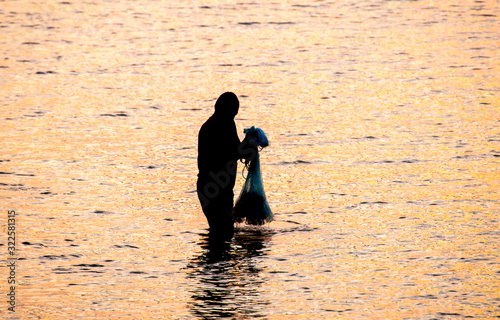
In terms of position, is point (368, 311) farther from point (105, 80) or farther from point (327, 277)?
point (105, 80)

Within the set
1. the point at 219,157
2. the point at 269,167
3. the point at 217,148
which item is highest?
the point at 217,148

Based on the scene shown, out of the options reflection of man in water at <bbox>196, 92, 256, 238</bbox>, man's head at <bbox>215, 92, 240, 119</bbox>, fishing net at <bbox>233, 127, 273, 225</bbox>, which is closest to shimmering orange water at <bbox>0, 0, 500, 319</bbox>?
fishing net at <bbox>233, 127, 273, 225</bbox>

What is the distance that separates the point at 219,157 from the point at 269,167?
140 inches

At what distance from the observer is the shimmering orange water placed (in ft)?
29.7

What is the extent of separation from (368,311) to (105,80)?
12689 millimetres

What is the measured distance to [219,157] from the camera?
33.6 ft

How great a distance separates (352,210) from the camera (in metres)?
11.7

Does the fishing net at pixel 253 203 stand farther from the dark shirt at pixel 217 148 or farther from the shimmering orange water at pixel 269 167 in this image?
the dark shirt at pixel 217 148

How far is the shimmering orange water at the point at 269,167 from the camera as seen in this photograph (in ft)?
29.7

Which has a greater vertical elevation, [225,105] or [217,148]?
[225,105]

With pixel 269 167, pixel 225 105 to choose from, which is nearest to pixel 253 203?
pixel 225 105

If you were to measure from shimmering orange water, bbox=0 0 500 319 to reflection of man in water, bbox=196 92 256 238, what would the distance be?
1.53 ft

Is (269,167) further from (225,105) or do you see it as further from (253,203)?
(225,105)

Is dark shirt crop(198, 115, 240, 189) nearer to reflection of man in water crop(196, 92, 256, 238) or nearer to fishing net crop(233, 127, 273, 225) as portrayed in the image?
reflection of man in water crop(196, 92, 256, 238)
